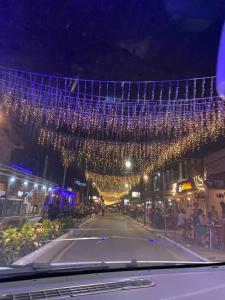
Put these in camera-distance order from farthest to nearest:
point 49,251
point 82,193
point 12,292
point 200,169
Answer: point 82,193, point 200,169, point 49,251, point 12,292

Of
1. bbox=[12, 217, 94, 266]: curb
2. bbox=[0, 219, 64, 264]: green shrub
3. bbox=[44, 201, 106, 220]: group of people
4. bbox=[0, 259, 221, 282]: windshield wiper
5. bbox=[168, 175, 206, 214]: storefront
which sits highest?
bbox=[168, 175, 206, 214]: storefront

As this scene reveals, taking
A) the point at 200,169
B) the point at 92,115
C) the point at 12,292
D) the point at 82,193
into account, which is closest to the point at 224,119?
the point at 92,115

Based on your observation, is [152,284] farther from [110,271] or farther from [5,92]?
[5,92]

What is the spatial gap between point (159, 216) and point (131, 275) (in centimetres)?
2265

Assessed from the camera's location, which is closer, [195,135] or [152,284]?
[152,284]

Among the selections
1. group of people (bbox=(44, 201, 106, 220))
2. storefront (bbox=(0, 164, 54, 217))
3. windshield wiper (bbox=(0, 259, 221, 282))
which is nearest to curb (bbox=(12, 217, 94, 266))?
windshield wiper (bbox=(0, 259, 221, 282))

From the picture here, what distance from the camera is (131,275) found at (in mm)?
4141

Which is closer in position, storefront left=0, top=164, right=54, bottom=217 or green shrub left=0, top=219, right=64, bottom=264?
green shrub left=0, top=219, right=64, bottom=264

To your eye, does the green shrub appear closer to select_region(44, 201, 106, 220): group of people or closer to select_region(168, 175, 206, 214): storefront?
select_region(44, 201, 106, 220): group of people

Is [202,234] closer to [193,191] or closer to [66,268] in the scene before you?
[193,191]

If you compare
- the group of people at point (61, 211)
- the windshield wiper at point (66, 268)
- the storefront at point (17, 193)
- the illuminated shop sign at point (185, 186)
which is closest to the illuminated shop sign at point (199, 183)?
the illuminated shop sign at point (185, 186)

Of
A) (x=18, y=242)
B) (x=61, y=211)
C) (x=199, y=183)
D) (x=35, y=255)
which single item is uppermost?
(x=199, y=183)

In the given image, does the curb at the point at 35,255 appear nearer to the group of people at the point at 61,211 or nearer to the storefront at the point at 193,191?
the group of people at the point at 61,211

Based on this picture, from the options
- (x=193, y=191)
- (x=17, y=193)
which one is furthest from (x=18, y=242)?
(x=193, y=191)
